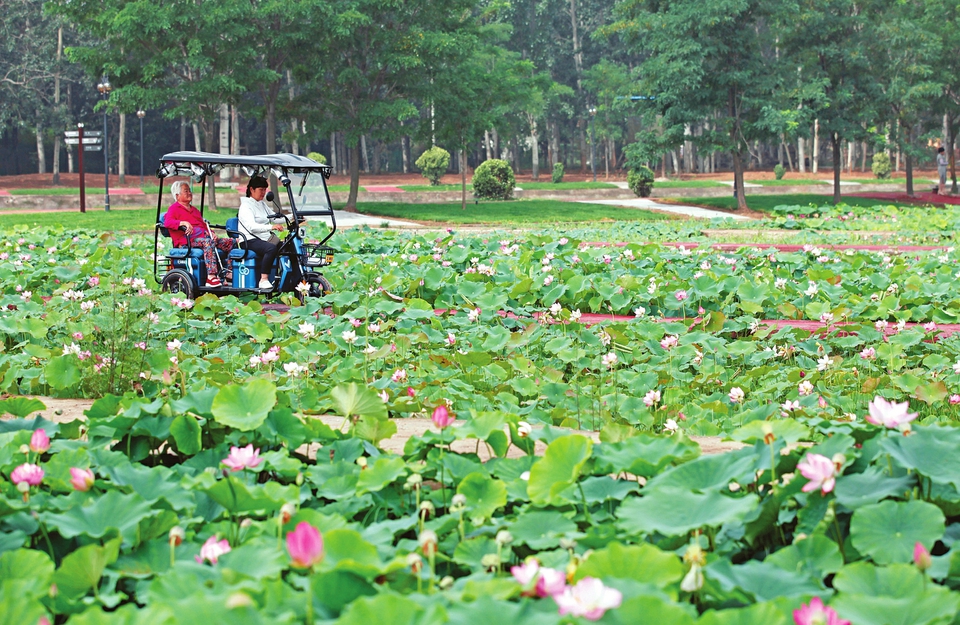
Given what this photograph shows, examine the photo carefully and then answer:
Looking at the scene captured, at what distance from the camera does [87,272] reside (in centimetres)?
918

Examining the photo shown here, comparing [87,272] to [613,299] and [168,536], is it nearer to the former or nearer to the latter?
[613,299]

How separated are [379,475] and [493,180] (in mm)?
32705

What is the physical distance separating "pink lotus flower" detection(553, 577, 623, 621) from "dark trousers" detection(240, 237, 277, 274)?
728cm

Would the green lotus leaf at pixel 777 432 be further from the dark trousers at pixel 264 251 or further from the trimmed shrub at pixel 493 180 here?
the trimmed shrub at pixel 493 180

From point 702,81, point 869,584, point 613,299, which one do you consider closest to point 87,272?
point 613,299

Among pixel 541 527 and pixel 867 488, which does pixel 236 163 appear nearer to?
pixel 541 527

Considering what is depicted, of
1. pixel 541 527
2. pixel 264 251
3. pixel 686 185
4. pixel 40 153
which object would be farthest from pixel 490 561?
pixel 40 153

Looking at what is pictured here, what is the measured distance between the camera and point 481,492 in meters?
2.59

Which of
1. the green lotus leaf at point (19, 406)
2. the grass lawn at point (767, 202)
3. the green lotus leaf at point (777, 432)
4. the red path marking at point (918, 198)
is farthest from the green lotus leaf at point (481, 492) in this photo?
the red path marking at point (918, 198)

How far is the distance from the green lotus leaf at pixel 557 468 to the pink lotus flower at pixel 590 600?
845mm

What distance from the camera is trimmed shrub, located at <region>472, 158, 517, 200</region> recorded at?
3500 cm

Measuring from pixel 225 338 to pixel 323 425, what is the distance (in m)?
3.84

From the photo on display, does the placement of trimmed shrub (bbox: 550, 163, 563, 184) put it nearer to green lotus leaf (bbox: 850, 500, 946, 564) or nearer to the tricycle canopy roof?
the tricycle canopy roof

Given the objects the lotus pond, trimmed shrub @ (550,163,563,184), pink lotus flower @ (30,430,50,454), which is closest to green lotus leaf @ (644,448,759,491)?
the lotus pond
